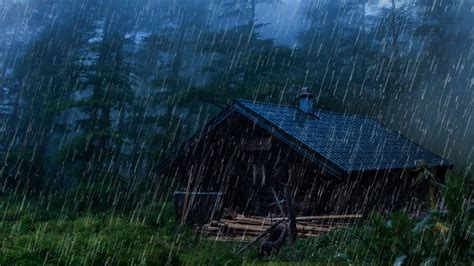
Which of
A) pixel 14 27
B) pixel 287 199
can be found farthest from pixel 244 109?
pixel 14 27

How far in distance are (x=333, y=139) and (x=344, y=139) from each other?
0.91 meters

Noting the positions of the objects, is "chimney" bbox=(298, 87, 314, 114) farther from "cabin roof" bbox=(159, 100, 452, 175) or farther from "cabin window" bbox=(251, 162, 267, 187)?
"cabin window" bbox=(251, 162, 267, 187)

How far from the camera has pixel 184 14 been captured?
3419 centimetres

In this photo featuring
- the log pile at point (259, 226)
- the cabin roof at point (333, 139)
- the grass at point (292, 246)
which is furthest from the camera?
the cabin roof at point (333, 139)

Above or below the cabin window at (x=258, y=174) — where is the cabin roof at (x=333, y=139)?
above

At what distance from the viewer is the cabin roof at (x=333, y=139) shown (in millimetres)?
13227

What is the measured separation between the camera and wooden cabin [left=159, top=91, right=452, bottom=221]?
14.0 metres

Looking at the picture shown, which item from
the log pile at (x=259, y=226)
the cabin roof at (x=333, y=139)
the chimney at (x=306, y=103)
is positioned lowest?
the log pile at (x=259, y=226)

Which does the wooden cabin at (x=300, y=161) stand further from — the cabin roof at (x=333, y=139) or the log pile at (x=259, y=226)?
the log pile at (x=259, y=226)

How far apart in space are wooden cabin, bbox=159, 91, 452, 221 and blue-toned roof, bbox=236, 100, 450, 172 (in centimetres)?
5

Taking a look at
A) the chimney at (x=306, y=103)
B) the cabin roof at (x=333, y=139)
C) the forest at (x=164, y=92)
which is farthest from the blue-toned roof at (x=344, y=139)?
the forest at (x=164, y=92)

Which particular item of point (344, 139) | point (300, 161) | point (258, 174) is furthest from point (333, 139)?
point (258, 174)

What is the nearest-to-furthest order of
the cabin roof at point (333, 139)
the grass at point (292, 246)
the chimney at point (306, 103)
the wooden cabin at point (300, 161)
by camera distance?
the grass at point (292, 246) < the cabin roof at point (333, 139) < the wooden cabin at point (300, 161) < the chimney at point (306, 103)

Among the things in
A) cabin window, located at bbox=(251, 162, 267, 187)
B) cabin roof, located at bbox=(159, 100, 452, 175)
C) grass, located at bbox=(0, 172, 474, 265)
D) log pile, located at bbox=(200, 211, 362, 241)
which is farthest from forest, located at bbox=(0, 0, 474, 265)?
cabin window, located at bbox=(251, 162, 267, 187)
